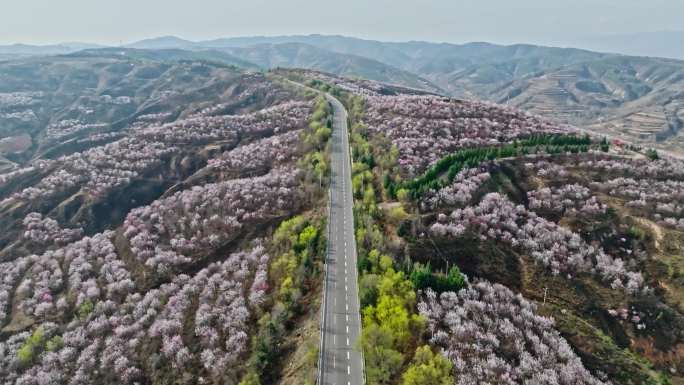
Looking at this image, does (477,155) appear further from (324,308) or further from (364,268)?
(324,308)

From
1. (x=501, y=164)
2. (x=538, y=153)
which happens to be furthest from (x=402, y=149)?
(x=538, y=153)

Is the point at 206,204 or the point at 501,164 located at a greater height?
the point at 501,164

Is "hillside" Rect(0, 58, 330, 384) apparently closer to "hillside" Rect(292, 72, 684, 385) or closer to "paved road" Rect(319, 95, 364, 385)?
"paved road" Rect(319, 95, 364, 385)

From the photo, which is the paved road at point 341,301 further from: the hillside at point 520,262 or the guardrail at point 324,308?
the hillside at point 520,262

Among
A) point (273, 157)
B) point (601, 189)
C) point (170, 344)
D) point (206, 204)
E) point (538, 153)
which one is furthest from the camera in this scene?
point (273, 157)

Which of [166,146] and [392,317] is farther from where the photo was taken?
[166,146]

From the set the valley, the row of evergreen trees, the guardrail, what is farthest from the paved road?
the row of evergreen trees

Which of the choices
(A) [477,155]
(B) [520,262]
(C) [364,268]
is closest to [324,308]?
(C) [364,268]

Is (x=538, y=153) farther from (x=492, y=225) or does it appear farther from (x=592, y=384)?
(x=592, y=384)
